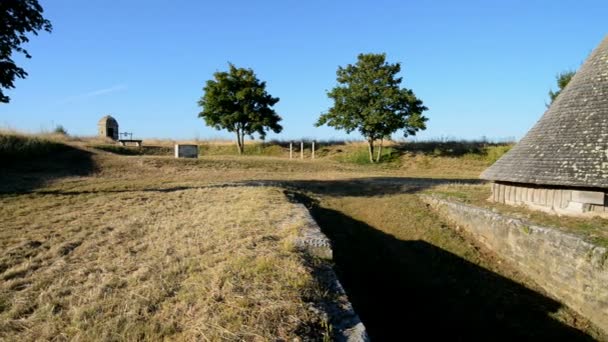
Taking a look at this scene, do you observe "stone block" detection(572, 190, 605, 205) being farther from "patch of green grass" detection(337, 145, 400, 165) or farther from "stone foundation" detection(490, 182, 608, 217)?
Answer: "patch of green grass" detection(337, 145, 400, 165)

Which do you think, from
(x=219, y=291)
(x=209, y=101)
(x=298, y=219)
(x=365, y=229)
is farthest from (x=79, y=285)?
(x=209, y=101)

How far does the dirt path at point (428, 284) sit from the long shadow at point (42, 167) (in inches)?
384

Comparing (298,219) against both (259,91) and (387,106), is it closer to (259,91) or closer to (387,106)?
(387,106)

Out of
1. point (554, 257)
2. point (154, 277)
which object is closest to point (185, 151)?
point (154, 277)

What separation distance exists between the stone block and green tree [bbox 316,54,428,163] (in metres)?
16.8

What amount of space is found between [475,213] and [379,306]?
4812 millimetres

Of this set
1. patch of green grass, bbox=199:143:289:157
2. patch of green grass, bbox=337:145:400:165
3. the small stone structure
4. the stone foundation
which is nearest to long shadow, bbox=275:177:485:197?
the stone foundation

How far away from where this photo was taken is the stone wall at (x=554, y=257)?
21.2 ft

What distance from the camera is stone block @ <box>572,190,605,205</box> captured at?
27.1ft

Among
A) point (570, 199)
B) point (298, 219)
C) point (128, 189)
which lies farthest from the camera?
point (128, 189)

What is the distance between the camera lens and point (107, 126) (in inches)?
1216

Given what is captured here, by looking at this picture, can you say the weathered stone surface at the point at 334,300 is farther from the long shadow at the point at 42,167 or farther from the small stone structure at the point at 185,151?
the small stone structure at the point at 185,151

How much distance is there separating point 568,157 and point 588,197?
3.50 ft

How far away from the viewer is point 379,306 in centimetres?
687
